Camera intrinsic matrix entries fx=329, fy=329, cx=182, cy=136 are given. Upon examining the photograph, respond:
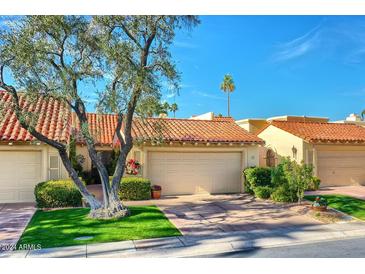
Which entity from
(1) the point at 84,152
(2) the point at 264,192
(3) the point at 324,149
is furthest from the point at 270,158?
(1) the point at 84,152

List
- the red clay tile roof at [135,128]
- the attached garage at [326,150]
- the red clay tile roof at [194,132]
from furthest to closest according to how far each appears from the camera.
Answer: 1. the attached garage at [326,150]
2. the red clay tile roof at [194,132]
3. the red clay tile roof at [135,128]

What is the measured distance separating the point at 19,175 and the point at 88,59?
6542 mm

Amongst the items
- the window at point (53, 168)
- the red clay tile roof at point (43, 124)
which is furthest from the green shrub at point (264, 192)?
the window at point (53, 168)

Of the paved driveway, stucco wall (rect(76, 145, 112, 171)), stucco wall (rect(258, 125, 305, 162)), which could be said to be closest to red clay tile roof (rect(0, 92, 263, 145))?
stucco wall (rect(76, 145, 112, 171))

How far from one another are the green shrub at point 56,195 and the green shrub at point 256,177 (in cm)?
808

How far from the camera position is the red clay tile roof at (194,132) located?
631 inches

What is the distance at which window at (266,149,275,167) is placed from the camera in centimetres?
2089

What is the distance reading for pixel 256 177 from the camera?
16031 millimetres

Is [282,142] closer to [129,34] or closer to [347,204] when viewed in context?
[347,204]

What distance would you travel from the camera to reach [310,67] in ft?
48.7

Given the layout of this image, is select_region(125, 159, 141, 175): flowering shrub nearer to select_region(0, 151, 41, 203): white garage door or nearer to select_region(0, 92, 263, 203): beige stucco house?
select_region(0, 92, 263, 203): beige stucco house

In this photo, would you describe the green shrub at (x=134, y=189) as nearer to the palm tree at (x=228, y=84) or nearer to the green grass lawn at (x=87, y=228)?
the green grass lawn at (x=87, y=228)
